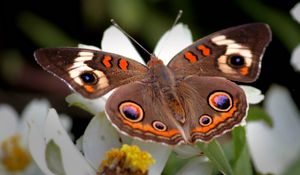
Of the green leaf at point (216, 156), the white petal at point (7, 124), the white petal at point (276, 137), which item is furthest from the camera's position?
the white petal at point (7, 124)

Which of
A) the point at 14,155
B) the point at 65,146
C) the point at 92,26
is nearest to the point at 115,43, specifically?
the point at 65,146

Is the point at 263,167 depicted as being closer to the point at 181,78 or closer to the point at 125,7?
the point at 181,78

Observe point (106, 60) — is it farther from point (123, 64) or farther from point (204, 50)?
point (204, 50)

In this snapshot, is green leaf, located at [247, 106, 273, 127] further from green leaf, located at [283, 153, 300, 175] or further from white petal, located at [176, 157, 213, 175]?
green leaf, located at [283, 153, 300, 175]

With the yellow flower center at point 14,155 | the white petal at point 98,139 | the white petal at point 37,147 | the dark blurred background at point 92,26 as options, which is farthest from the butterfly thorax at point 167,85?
the dark blurred background at point 92,26

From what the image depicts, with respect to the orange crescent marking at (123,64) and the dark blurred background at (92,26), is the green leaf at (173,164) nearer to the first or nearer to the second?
the orange crescent marking at (123,64)

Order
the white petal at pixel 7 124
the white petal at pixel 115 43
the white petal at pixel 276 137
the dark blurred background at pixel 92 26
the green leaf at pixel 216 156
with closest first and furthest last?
the green leaf at pixel 216 156 → the white petal at pixel 276 137 → the white petal at pixel 115 43 → the white petal at pixel 7 124 → the dark blurred background at pixel 92 26

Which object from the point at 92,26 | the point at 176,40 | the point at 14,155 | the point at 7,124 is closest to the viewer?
the point at 176,40

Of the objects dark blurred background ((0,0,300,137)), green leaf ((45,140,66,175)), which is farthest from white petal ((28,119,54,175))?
dark blurred background ((0,0,300,137))
